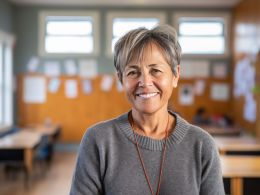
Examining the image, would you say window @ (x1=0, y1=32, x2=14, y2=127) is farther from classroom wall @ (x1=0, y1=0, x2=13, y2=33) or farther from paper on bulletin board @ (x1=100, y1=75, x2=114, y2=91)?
paper on bulletin board @ (x1=100, y1=75, x2=114, y2=91)

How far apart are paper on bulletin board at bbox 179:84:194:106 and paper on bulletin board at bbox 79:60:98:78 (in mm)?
1926

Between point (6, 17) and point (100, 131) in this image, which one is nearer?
point (100, 131)

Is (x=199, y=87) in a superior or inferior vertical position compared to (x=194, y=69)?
inferior

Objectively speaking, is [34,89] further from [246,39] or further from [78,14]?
[246,39]

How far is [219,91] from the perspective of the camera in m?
8.98

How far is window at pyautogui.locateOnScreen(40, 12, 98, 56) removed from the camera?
8.92 m

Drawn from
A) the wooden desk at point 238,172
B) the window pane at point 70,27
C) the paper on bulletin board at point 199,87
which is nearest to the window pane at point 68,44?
the window pane at point 70,27

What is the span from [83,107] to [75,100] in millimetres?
235

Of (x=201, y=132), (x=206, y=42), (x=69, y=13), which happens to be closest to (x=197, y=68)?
(x=206, y=42)

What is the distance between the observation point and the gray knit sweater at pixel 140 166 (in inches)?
48.5

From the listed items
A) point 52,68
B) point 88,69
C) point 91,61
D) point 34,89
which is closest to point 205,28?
point 91,61

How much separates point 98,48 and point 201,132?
25.4 feet

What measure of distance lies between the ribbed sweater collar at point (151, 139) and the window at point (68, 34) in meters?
7.70

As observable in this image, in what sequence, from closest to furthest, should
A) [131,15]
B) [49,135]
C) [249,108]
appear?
[49,135], [249,108], [131,15]
